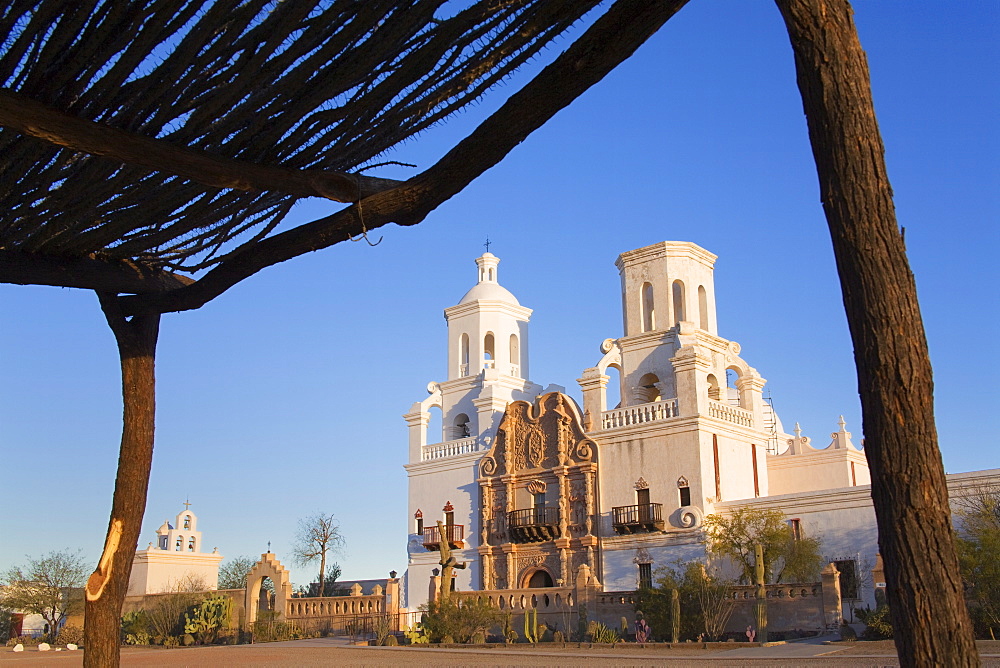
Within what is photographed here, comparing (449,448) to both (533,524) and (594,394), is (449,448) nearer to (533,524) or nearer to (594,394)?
(533,524)

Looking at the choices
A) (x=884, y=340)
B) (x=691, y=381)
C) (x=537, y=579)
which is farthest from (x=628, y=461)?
(x=884, y=340)

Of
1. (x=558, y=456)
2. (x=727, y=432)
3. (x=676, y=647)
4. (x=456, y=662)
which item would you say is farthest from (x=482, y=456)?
(x=456, y=662)

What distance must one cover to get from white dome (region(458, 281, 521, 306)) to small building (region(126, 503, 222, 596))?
56.8 ft

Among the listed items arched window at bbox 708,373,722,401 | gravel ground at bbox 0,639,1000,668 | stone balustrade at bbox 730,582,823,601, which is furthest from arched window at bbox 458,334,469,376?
stone balustrade at bbox 730,582,823,601

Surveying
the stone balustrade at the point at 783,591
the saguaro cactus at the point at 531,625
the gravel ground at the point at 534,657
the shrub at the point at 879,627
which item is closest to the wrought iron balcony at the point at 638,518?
the saguaro cactus at the point at 531,625

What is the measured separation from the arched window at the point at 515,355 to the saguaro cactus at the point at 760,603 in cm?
1369

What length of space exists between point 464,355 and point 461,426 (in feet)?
8.72

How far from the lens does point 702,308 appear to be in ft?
103

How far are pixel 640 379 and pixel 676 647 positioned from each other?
40.3ft

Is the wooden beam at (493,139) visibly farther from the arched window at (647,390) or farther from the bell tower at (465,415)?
the bell tower at (465,415)

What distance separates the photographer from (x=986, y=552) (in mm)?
19359

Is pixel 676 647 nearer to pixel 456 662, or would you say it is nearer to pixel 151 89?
pixel 456 662

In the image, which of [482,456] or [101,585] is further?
[482,456]

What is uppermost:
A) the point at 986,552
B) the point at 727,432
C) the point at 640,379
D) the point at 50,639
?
the point at 640,379
